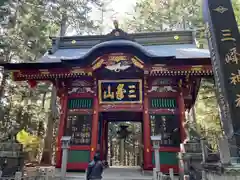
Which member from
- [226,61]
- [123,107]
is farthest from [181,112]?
[226,61]

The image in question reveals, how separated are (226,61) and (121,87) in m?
5.25

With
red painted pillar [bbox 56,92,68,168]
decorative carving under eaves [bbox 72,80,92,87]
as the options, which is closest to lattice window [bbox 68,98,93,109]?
red painted pillar [bbox 56,92,68,168]

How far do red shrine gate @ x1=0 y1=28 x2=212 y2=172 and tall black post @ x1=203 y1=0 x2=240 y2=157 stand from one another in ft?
9.42

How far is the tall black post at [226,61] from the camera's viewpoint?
479 cm

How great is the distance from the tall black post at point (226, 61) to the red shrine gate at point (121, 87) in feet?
9.42

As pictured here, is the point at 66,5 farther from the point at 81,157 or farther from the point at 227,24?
the point at 227,24

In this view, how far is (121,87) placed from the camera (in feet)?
32.4

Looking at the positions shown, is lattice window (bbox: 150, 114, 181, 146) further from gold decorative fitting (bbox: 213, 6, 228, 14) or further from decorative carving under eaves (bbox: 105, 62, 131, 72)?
gold decorative fitting (bbox: 213, 6, 228, 14)

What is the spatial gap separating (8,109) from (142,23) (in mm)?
13831

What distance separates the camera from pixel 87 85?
10227 millimetres

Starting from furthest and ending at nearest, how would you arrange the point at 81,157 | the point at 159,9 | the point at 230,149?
the point at 159,9 → the point at 81,157 → the point at 230,149

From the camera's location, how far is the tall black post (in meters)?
4.79

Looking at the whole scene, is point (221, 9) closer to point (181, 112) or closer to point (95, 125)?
point (181, 112)

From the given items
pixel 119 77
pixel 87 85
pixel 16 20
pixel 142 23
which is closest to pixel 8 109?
pixel 16 20
